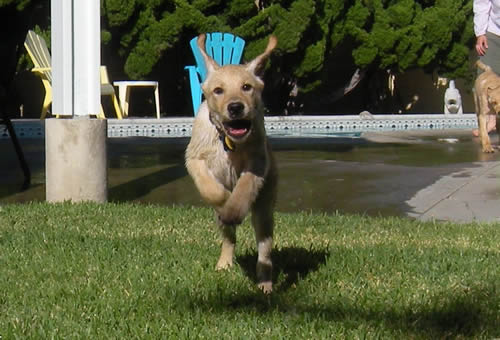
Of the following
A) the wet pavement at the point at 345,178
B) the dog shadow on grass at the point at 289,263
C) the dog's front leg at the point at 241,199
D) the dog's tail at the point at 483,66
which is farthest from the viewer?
the dog's tail at the point at 483,66

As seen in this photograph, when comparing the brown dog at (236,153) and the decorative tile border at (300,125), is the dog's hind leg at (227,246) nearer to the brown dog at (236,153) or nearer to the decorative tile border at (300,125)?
the brown dog at (236,153)

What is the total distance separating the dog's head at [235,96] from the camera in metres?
3.55

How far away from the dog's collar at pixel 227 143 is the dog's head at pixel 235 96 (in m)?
0.04

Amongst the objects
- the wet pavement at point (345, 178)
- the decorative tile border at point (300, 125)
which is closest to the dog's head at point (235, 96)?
the wet pavement at point (345, 178)

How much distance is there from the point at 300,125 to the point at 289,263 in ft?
38.0

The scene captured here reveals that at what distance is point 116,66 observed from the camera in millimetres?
17922

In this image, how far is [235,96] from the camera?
361 cm

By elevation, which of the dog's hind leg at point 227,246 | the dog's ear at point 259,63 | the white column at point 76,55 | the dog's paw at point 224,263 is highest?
the white column at point 76,55

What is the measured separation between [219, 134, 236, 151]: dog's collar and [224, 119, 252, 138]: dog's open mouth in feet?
0.50

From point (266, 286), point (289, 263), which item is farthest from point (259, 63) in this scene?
point (289, 263)

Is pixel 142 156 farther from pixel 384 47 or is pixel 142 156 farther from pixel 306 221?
pixel 384 47

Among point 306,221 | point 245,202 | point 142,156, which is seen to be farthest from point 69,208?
point 142,156

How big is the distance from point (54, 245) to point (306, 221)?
6.12ft

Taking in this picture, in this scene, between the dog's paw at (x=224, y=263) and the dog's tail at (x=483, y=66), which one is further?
the dog's tail at (x=483, y=66)
